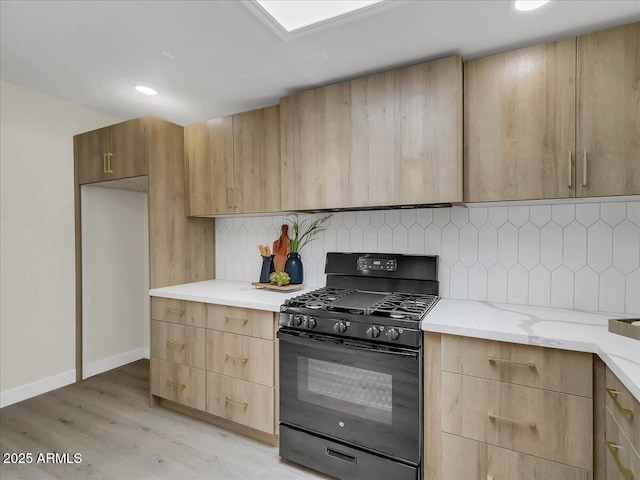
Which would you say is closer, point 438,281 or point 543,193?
point 543,193

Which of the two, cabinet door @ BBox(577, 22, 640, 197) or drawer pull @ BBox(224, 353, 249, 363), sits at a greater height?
cabinet door @ BBox(577, 22, 640, 197)

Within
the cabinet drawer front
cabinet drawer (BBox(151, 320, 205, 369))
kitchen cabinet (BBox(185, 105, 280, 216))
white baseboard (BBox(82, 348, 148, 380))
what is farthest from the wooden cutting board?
white baseboard (BBox(82, 348, 148, 380))

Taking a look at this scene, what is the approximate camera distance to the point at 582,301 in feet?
5.97

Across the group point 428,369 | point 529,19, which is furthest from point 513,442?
point 529,19

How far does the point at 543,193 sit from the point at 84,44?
8.46 ft

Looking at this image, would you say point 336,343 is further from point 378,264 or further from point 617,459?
point 617,459

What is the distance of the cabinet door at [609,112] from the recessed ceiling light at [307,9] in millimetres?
1049

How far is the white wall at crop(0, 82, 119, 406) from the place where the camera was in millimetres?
2484

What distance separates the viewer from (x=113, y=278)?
3209 mm

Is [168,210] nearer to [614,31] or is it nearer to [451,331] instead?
[451,331]

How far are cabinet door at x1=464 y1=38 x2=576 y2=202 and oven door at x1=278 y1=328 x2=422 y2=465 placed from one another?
0.99 metres

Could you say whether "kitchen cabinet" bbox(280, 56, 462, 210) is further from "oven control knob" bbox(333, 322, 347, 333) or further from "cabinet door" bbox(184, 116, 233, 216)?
"oven control knob" bbox(333, 322, 347, 333)

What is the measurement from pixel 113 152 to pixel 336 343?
2357 mm

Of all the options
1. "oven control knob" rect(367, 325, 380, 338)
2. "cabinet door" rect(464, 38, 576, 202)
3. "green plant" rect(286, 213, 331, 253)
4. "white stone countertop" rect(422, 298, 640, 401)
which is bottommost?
"oven control knob" rect(367, 325, 380, 338)
